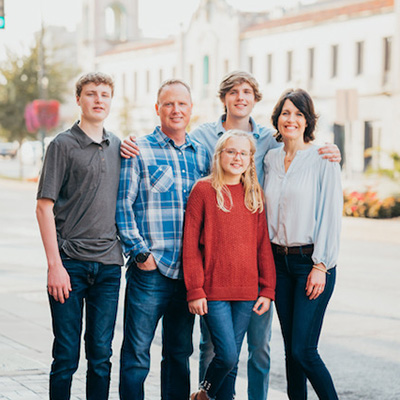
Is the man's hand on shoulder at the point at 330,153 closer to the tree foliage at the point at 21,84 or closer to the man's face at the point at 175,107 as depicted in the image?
the man's face at the point at 175,107

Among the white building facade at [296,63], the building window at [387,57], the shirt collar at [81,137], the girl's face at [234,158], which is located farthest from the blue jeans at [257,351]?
the building window at [387,57]

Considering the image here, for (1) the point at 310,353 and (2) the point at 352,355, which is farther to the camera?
(2) the point at 352,355

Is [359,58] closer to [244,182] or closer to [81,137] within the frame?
[244,182]

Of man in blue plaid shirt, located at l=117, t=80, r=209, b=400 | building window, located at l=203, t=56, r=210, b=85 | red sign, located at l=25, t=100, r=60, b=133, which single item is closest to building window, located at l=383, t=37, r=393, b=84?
building window, located at l=203, t=56, r=210, b=85

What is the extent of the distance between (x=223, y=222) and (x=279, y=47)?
133 feet

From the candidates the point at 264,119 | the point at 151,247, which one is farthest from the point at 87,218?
the point at 264,119

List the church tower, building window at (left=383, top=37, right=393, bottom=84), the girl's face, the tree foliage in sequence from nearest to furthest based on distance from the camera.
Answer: the girl's face, building window at (left=383, top=37, right=393, bottom=84), the tree foliage, the church tower

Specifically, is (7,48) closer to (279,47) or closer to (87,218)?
Result: (279,47)

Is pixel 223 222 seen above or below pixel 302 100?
below

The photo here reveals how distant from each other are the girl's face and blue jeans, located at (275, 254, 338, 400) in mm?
531

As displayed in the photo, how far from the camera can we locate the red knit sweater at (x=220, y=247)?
4.58 metres

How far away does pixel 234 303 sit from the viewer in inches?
183

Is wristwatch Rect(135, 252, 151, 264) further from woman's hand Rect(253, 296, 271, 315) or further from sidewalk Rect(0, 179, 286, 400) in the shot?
sidewalk Rect(0, 179, 286, 400)

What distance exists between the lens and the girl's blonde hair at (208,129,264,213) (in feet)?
15.1
